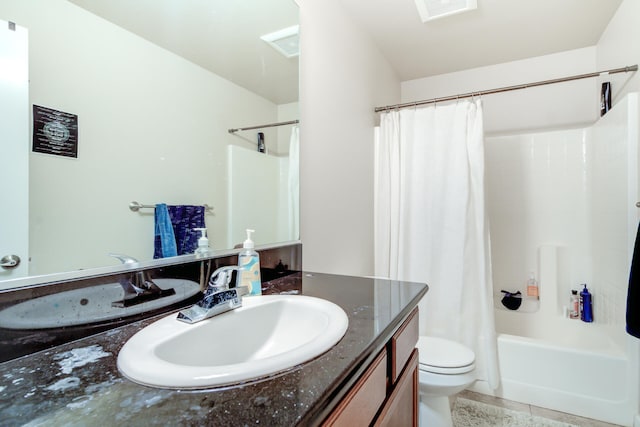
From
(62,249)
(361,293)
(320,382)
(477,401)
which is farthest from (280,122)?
(477,401)

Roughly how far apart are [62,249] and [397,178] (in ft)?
6.00

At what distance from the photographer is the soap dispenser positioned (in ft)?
3.28

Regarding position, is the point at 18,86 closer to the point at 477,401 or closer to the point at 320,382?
the point at 320,382

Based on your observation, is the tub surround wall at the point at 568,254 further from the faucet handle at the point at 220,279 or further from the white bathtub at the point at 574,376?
the faucet handle at the point at 220,279

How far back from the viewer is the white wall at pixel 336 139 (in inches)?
60.7

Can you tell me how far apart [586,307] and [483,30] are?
1986 millimetres

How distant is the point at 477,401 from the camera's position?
1.92 metres

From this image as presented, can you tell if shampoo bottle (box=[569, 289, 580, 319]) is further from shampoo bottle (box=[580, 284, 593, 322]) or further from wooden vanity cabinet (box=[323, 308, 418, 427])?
wooden vanity cabinet (box=[323, 308, 418, 427])

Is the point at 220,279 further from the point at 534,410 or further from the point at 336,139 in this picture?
the point at 534,410

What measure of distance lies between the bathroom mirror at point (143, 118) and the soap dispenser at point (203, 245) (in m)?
0.03

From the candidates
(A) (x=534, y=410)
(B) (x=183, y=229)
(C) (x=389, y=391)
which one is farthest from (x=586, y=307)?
(B) (x=183, y=229)

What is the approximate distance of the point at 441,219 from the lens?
6.61ft

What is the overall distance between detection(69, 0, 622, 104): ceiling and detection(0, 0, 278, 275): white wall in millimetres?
75

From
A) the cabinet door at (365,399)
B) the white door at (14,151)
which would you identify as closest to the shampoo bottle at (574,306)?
the cabinet door at (365,399)
